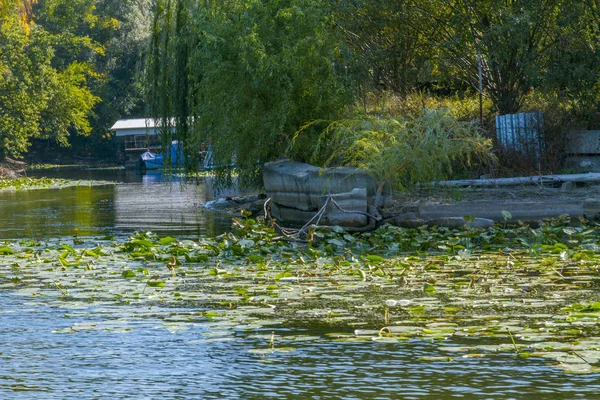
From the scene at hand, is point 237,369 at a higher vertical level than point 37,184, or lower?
lower

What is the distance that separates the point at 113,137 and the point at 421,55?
56588 millimetres

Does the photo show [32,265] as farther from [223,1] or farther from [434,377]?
[223,1]

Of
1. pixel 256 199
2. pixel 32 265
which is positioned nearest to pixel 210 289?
pixel 32 265

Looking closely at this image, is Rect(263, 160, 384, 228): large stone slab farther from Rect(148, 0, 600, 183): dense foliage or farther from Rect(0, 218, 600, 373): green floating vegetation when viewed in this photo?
Rect(0, 218, 600, 373): green floating vegetation

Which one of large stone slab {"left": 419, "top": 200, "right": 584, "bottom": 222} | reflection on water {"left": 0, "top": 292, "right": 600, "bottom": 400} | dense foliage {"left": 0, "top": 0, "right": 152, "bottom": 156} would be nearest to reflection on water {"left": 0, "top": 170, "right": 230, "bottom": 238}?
large stone slab {"left": 419, "top": 200, "right": 584, "bottom": 222}

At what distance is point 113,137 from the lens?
82.3 meters

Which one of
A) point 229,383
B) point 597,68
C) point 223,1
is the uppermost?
point 223,1

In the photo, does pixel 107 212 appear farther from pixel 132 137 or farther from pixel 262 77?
pixel 132 137

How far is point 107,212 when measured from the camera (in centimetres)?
2502

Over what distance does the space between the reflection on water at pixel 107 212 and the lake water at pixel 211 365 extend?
909 centimetres

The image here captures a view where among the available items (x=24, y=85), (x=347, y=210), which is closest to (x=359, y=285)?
(x=347, y=210)

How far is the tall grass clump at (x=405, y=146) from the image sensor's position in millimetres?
18117

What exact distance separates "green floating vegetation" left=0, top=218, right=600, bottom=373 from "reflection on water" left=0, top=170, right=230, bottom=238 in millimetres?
3468

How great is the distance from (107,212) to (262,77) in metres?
5.91
